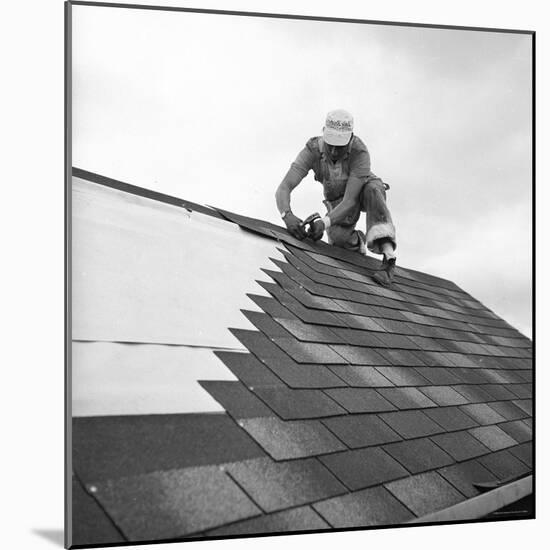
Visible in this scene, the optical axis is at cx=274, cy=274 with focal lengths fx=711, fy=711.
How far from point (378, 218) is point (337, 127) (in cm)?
51

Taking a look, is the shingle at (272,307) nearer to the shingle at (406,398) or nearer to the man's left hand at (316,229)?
the shingle at (406,398)

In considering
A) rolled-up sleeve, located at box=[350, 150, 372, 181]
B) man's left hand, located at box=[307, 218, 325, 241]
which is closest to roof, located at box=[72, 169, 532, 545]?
man's left hand, located at box=[307, 218, 325, 241]

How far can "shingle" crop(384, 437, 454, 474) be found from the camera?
2439mm

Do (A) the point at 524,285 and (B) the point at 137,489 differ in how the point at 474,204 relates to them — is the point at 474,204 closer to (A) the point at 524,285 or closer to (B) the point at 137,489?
(A) the point at 524,285

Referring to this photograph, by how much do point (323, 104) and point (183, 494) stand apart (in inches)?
67.6

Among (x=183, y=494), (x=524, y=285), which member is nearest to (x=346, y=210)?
(x=524, y=285)

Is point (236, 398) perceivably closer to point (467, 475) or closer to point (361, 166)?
point (467, 475)

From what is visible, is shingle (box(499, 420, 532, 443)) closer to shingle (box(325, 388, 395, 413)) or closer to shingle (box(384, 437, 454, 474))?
shingle (box(384, 437, 454, 474))

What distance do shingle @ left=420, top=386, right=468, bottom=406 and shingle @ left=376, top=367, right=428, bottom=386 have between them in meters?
0.04

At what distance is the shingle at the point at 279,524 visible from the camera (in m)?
2.02

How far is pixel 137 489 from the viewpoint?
1854 mm

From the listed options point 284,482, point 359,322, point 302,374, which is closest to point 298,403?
point 302,374

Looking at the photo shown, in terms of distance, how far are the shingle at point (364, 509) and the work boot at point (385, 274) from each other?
137cm

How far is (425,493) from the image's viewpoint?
7.87 ft
